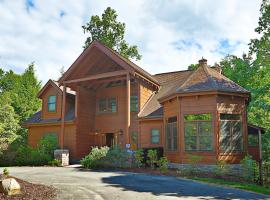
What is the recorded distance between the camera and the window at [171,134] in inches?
728

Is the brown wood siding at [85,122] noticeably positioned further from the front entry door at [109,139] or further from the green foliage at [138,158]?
the green foliage at [138,158]

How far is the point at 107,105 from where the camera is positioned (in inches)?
989

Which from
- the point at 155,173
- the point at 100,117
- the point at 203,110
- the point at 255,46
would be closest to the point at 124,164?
the point at 155,173

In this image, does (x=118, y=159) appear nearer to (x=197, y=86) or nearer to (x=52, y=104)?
(x=197, y=86)

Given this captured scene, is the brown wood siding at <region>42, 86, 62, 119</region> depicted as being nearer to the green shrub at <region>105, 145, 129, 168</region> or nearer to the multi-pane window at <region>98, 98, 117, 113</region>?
the multi-pane window at <region>98, 98, 117, 113</region>

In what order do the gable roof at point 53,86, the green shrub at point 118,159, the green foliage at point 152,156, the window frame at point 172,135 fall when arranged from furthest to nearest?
1. the gable roof at point 53,86
2. the green shrub at point 118,159
3. the window frame at point 172,135
4. the green foliage at point 152,156

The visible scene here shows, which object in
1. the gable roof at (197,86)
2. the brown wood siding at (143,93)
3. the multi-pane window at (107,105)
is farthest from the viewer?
the multi-pane window at (107,105)

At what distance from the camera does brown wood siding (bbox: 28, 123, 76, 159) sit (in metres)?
23.8

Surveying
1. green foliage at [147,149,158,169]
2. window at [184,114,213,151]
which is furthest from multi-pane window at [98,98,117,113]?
window at [184,114,213,151]

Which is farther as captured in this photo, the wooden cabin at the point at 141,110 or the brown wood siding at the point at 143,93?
the brown wood siding at the point at 143,93

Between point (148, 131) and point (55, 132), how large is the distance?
8491 millimetres

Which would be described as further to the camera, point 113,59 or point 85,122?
point 85,122

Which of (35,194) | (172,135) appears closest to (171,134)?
(172,135)

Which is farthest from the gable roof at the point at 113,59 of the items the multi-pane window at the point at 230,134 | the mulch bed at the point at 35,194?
the mulch bed at the point at 35,194
